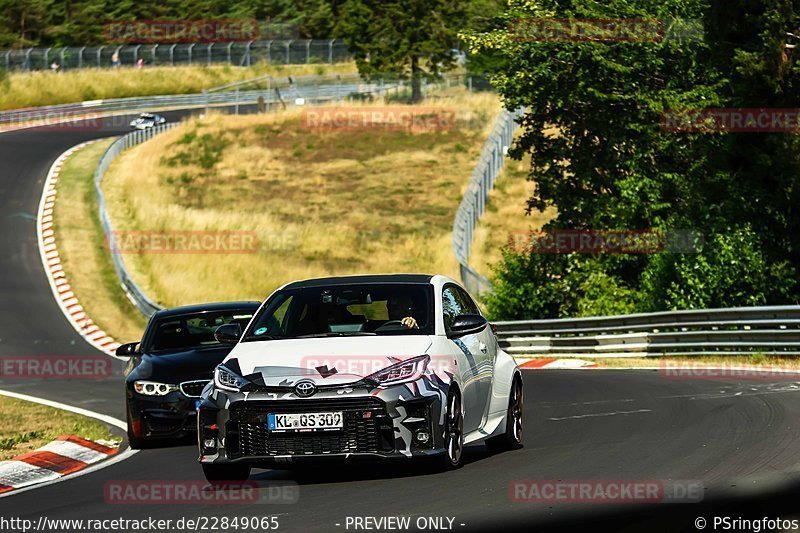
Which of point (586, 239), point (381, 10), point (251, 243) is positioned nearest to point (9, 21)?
point (381, 10)

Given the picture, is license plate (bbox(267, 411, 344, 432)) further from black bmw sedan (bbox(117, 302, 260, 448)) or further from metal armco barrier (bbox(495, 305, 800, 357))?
metal armco barrier (bbox(495, 305, 800, 357))

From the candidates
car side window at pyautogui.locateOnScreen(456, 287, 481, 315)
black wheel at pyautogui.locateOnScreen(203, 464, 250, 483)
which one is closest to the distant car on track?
car side window at pyautogui.locateOnScreen(456, 287, 481, 315)

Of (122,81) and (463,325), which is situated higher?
(463,325)

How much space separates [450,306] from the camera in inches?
448

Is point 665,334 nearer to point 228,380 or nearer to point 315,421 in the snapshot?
point 228,380

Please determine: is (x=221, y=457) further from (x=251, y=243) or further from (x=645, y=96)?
(x=251, y=243)

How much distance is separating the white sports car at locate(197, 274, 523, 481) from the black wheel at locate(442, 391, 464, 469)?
0.01m

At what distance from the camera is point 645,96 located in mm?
32500

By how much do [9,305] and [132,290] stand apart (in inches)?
146

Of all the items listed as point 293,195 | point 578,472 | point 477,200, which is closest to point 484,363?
point 578,472

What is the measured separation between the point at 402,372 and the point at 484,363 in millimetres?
1595

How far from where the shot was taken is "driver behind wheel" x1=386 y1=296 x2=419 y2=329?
10.8 meters

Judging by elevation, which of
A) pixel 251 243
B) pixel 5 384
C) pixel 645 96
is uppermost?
pixel 645 96

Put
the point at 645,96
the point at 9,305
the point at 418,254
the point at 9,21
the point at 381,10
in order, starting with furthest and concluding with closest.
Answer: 1. the point at 9,21
2. the point at 381,10
3. the point at 418,254
4. the point at 9,305
5. the point at 645,96
